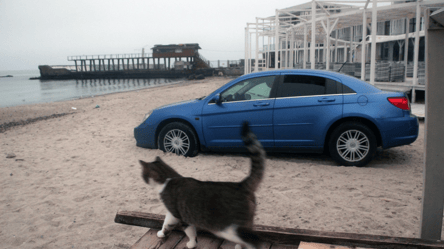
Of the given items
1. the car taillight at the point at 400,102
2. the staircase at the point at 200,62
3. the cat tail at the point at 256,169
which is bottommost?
the cat tail at the point at 256,169

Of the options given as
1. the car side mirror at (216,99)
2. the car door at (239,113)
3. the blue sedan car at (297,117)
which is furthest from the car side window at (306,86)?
the car side mirror at (216,99)

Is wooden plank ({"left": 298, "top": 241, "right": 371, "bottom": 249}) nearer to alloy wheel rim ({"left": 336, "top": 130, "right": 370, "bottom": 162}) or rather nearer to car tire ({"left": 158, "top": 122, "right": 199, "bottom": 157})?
alloy wheel rim ({"left": 336, "top": 130, "right": 370, "bottom": 162})

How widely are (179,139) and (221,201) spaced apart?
4.45m

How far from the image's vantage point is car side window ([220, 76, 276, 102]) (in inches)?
237

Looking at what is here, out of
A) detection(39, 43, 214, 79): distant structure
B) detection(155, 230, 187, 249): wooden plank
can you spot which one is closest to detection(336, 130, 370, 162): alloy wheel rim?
detection(155, 230, 187, 249): wooden plank


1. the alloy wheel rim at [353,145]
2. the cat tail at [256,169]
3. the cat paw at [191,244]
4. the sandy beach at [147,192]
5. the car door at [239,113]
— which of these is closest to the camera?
the cat tail at [256,169]

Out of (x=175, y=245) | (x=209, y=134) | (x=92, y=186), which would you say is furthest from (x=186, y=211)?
(x=209, y=134)

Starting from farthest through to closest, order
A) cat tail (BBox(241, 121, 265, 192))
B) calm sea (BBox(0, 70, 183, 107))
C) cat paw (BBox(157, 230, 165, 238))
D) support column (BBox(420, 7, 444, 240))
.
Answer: calm sea (BBox(0, 70, 183, 107))
cat paw (BBox(157, 230, 165, 238))
support column (BBox(420, 7, 444, 240))
cat tail (BBox(241, 121, 265, 192))

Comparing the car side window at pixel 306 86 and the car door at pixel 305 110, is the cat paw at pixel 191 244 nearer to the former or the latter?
the car door at pixel 305 110

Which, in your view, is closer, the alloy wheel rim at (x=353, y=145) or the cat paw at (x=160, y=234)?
the cat paw at (x=160, y=234)

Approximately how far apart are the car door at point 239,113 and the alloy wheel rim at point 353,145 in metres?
1.17

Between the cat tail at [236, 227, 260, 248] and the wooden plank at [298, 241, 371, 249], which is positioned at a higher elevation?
the cat tail at [236, 227, 260, 248]

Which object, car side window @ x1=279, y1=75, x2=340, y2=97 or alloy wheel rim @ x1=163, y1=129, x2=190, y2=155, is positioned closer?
car side window @ x1=279, y1=75, x2=340, y2=97

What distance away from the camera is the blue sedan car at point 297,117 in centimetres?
540
